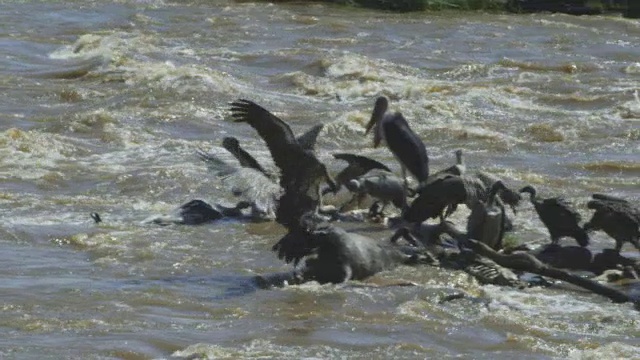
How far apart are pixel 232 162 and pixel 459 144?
14.5ft

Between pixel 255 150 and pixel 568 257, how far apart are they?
191 inches

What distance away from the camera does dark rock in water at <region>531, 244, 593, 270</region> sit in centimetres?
854

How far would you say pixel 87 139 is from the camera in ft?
44.7

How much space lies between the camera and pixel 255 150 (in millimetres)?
→ 12930

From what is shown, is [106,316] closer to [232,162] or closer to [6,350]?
[6,350]

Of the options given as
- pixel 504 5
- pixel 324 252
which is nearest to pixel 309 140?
pixel 324 252

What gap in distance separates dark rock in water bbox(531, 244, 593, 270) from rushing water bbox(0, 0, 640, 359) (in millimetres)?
471

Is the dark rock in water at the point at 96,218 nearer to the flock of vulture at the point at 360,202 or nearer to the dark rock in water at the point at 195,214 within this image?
the dark rock in water at the point at 195,214

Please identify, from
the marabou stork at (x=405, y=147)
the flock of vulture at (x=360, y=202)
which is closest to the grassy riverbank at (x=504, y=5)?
the flock of vulture at (x=360, y=202)

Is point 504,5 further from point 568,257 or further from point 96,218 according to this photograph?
point 568,257

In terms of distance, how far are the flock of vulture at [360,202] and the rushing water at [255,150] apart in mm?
223

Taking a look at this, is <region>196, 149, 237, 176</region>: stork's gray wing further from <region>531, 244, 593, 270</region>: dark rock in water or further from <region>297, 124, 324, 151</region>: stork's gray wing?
<region>531, 244, 593, 270</region>: dark rock in water

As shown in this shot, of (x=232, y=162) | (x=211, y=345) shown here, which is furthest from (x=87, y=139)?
(x=211, y=345)

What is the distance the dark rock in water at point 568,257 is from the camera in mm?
8539
